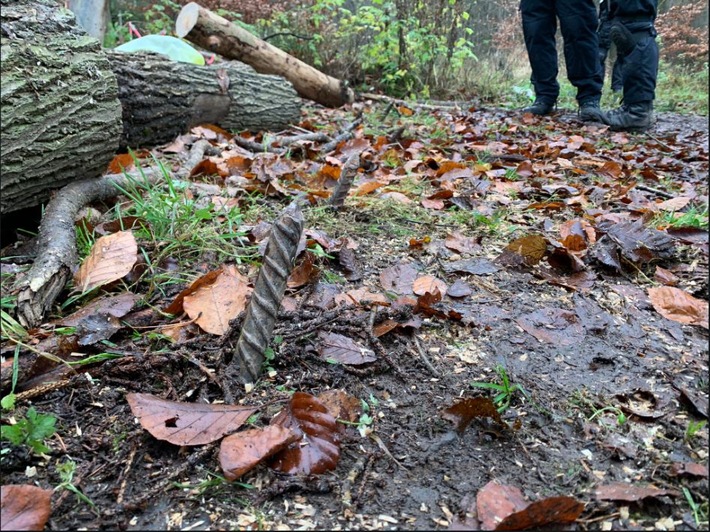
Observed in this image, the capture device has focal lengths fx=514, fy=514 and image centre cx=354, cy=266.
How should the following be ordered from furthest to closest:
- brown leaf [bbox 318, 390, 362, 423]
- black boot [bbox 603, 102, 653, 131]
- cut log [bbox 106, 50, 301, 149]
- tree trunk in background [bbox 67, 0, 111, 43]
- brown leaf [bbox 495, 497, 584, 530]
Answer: tree trunk in background [bbox 67, 0, 111, 43] < black boot [bbox 603, 102, 653, 131] < cut log [bbox 106, 50, 301, 149] < brown leaf [bbox 318, 390, 362, 423] < brown leaf [bbox 495, 497, 584, 530]

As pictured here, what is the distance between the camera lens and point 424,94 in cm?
764

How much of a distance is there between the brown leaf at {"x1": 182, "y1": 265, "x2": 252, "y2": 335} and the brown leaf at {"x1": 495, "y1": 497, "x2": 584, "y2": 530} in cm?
86

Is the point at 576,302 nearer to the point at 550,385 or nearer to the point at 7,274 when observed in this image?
the point at 550,385

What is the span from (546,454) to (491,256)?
3.53 ft

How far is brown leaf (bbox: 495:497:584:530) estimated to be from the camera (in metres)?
0.82

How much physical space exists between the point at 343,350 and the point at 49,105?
1552 millimetres

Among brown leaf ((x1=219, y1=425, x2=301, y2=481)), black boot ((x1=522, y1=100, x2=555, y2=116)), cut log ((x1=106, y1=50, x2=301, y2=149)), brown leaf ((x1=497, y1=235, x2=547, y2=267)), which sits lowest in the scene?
black boot ((x1=522, y1=100, x2=555, y2=116))

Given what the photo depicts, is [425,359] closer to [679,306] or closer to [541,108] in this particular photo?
[679,306]

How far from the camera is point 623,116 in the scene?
4.62 meters

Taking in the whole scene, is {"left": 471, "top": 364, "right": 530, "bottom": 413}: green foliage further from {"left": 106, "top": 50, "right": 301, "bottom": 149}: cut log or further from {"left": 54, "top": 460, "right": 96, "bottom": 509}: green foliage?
{"left": 106, "top": 50, "right": 301, "bottom": 149}: cut log

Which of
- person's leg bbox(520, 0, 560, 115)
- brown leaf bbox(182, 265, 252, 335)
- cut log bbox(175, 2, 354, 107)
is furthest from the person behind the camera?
cut log bbox(175, 2, 354, 107)

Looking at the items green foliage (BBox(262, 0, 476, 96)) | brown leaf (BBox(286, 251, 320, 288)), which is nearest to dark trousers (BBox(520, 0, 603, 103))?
green foliage (BBox(262, 0, 476, 96))

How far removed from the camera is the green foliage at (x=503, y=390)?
117 cm

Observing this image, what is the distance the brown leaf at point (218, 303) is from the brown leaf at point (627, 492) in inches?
37.4
